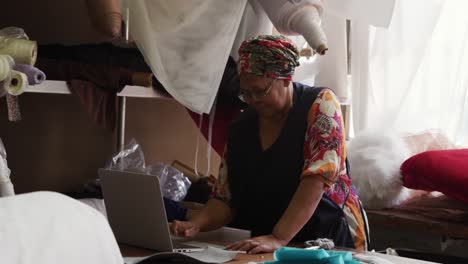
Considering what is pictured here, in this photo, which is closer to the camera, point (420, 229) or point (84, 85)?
point (84, 85)

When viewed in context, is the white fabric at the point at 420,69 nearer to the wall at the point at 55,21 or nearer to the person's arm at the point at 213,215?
the person's arm at the point at 213,215

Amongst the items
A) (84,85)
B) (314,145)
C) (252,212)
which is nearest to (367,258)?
(314,145)

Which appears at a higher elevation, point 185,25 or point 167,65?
point 185,25

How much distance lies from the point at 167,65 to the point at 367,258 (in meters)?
0.72

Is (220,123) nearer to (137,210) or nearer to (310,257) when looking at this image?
(137,210)

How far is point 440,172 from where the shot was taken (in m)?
1.90

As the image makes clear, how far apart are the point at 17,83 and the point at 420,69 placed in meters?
1.32

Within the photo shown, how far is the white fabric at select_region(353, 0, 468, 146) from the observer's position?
2020mm

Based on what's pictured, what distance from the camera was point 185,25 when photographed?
1626 mm

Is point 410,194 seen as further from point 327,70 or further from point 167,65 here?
point 167,65

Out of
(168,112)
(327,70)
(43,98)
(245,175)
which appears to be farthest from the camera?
(168,112)

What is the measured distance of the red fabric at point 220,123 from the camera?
6.43ft

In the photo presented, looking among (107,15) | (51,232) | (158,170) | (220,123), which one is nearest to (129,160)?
(158,170)

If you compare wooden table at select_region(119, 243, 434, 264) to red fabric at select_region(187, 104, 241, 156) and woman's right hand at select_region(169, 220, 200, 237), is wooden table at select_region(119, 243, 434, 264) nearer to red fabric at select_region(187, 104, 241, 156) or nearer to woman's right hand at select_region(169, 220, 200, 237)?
Answer: woman's right hand at select_region(169, 220, 200, 237)
